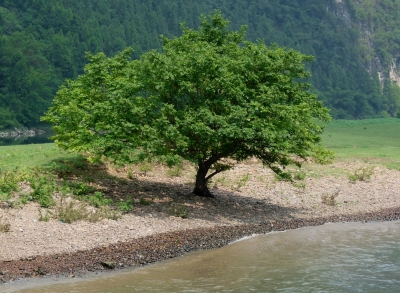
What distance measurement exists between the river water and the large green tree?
4.08m

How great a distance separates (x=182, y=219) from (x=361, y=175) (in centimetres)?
1520

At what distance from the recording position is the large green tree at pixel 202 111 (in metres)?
25.0

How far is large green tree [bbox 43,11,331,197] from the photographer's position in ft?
81.9

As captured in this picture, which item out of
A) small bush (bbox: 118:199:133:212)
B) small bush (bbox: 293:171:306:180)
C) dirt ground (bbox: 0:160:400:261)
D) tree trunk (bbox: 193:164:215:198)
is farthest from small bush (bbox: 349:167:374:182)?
small bush (bbox: 118:199:133:212)

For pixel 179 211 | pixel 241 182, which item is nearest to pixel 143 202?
pixel 179 211

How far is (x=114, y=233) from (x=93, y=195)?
12.9ft

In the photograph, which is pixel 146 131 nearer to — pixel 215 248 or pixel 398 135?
pixel 215 248

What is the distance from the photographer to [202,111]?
24.8 metres

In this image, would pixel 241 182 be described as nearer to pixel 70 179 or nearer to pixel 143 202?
pixel 143 202

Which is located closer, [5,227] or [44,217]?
[5,227]

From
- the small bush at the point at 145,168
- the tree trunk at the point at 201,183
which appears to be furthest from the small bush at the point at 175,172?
the tree trunk at the point at 201,183

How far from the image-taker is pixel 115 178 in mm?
29297

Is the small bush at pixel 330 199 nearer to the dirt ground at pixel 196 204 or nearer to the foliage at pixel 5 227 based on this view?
the dirt ground at pixel 196 204

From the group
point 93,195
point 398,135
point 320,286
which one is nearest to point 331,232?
point 320,286
